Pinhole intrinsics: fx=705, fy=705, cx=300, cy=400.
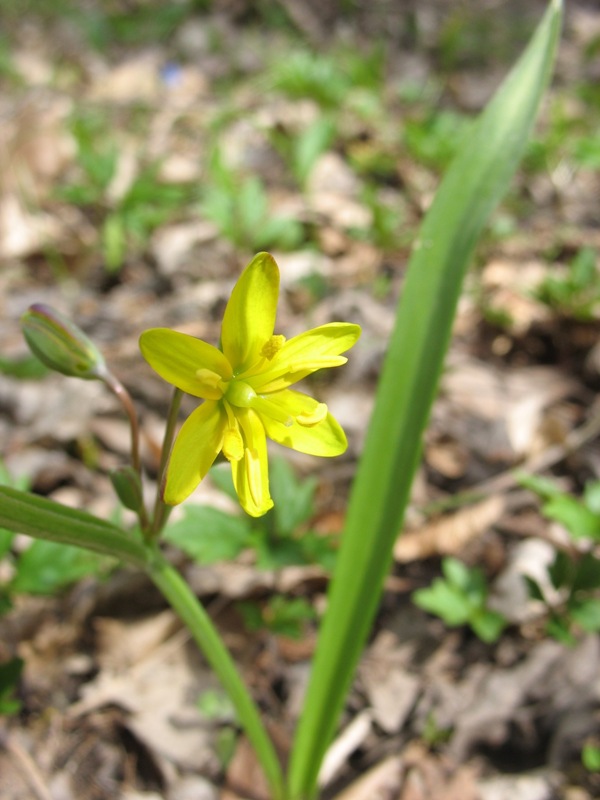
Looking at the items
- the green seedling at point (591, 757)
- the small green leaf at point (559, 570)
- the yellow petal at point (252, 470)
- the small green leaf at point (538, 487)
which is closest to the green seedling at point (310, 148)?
the small green leaf at point (538, 487)

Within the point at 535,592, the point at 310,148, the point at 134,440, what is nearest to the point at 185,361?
the point at 134,440

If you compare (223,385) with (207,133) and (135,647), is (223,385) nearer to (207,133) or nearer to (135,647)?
(135,647)

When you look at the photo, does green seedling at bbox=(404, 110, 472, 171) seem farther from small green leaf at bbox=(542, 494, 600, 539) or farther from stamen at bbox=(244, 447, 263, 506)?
stamen at bbox=(244, 447, 263, 506)

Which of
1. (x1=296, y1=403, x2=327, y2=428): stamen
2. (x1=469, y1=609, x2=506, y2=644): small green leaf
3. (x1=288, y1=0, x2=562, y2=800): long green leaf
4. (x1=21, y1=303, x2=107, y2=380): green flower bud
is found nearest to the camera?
(x1=296, y1=403, x2=327, y2=428): stamen

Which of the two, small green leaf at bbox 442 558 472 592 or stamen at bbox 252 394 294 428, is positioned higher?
stamen at bbox 252 394 294 428

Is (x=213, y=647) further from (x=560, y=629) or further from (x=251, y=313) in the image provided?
(x=560, y=629)

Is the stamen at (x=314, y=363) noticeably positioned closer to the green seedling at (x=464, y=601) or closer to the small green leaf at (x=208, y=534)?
the small green leaf at (x=208, y=534)

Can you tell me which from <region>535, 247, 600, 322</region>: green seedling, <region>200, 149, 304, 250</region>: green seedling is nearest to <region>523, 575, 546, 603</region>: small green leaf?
<region>535, 247, 600, 322</region>: green seedling
